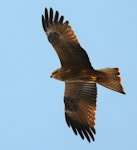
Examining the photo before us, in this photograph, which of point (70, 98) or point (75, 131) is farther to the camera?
point (70, 98)

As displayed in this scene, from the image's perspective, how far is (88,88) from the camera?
7305mm

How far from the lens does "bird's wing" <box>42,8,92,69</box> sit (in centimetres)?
703

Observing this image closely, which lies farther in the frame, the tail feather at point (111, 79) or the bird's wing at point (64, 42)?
the bird's wing at point (64, 42)

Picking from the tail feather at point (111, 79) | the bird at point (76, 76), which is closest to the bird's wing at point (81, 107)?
the bird at point (76, 76)

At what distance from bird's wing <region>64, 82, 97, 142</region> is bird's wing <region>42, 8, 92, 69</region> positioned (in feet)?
1.72

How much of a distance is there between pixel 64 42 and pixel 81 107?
4.60 ft

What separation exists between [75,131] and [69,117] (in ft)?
1.25

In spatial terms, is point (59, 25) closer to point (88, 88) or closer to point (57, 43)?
point (57, 43)

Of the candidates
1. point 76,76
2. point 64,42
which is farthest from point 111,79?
point 64,42

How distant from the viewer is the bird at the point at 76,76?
22.6 feet

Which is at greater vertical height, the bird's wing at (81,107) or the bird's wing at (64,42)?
the bird's wing at (64,42)

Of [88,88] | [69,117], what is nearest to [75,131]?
[69,117]

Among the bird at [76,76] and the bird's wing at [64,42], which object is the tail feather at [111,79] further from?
the bird's wing at [64,42]

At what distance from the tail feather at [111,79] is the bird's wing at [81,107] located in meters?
0.37
